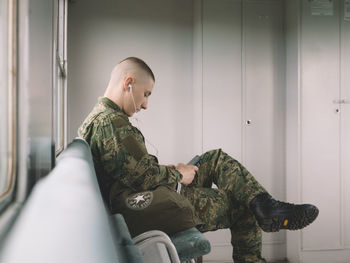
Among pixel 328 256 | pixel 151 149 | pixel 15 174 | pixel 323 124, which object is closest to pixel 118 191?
pixel 15 174

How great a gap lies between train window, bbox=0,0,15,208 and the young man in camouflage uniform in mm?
640

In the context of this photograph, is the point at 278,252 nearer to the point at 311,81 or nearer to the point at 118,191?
the point at 311,81

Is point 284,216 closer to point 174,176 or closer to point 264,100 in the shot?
point 174,176

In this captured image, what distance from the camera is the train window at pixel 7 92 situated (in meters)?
0.65

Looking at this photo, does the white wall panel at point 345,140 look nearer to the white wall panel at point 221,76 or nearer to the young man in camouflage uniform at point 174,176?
the white wall panel at point 221,76

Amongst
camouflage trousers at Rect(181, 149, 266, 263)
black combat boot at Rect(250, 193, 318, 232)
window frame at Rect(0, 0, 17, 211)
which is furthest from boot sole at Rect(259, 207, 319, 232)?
window frame at Rect(0, 0, 17, 211)

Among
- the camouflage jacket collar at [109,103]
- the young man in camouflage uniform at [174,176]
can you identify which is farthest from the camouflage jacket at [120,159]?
the camouflage jacket collar at [109,103]

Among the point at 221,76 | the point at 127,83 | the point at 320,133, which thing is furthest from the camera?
the point at 221,76

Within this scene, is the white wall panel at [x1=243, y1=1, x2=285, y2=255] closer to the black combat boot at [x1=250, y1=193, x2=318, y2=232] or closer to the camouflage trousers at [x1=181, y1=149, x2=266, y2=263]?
the camouflage trousers at [x1=181, y1=149, x2=266, y2=263]

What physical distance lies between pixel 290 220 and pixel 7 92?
1451mm

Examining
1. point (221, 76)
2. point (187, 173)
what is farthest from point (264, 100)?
point (187, 173)

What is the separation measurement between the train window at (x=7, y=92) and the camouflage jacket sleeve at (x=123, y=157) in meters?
0.64

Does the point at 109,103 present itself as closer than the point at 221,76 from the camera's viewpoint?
Yes

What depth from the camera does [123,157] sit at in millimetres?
1288
